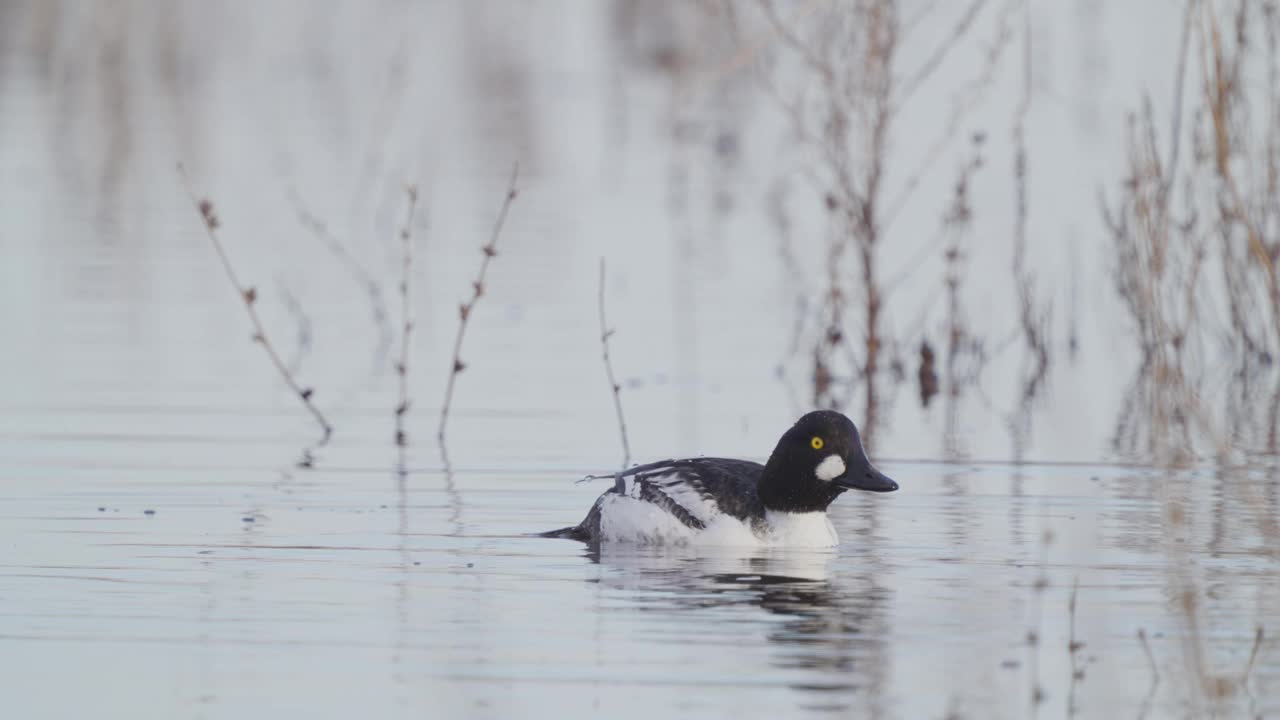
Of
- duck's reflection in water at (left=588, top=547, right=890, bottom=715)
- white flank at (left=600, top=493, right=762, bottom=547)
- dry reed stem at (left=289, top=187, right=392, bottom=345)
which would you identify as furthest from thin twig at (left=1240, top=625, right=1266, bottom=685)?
dry reed stem at (left=289, top=187, right=392, bottom=345)

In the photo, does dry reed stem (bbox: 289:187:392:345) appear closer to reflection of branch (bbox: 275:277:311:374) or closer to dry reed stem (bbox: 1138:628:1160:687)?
reflection of branch (bbox: 275:277:311:374)

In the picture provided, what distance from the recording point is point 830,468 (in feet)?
32.1

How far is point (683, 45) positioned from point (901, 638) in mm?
23568

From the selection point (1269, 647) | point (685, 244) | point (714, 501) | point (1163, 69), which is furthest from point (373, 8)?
point (1269, 647)

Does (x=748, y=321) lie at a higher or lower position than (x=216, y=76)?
lower

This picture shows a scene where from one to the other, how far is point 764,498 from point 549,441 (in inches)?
106

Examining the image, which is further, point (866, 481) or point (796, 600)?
point (866, 481)

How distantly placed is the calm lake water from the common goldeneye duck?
0.58 feet

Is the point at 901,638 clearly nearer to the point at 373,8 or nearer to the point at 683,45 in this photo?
the point at 683,45

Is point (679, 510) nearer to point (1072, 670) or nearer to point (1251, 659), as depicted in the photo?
point (1072, 670)

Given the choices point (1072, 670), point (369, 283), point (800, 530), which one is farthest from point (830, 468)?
point (369, 283)

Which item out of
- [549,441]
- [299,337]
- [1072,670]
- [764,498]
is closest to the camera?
[1072,670]

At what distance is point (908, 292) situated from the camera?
1783 centimetres

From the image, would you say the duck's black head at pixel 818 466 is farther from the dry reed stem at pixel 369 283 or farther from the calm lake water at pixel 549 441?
the dry reed stem at pixel 369 283
